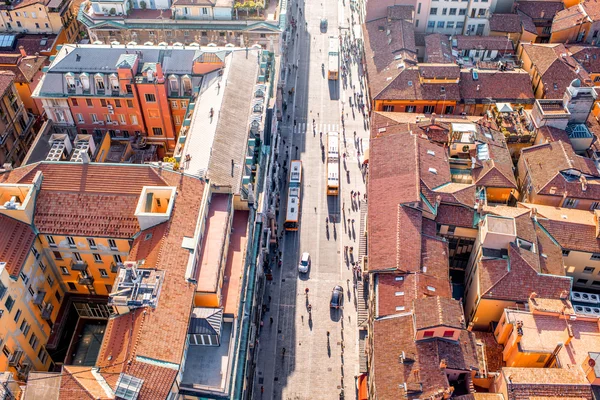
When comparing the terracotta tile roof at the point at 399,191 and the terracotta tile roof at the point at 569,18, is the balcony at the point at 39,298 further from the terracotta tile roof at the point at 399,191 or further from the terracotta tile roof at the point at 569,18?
the terracotta tile roof at the point at 569,18

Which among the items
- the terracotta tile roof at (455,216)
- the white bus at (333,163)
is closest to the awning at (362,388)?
the terracotta tile roof at (455,216)

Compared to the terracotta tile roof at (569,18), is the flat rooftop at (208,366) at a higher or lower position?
lower

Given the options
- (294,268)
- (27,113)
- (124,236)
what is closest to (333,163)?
(294,268)

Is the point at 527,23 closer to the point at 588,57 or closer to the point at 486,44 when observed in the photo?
the point at 486,44

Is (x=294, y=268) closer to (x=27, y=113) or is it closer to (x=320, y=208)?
(x=320, y=208)

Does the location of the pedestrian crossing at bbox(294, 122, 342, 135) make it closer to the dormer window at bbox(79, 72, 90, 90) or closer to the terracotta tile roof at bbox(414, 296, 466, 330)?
the dormer window at bbox(79, 72, 90, 90)

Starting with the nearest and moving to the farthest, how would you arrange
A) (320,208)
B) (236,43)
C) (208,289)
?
(208,289), (320,208), (236,43)

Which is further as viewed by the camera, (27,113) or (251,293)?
(27,113)
